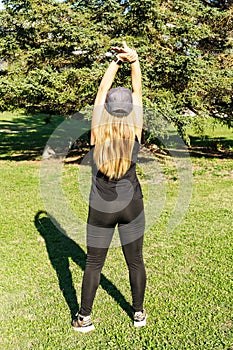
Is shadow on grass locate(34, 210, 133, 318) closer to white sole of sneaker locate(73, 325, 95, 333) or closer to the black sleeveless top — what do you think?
white sole of sneaker locate(73, 325, 95, 333)

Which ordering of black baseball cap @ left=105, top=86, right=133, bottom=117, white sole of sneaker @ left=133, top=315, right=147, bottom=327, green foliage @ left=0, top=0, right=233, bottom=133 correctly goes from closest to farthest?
black baseball cap @ left=105, top=86, right=133, bottom=117 < white sole of sneaker @ left=133, top=315, right=147, bottom=327 < green foliage @ left=0, top=0, right=233, bottom=133

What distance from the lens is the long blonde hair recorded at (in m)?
2.88

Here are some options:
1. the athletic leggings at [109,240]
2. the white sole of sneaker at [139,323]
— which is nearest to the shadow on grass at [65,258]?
the white sole of sneaker at [139,323]

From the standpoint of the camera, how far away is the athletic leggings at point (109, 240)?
304cm

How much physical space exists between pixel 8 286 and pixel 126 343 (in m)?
1.52

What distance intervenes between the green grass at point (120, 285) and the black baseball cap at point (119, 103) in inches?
69.6

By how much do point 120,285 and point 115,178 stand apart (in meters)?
1.58

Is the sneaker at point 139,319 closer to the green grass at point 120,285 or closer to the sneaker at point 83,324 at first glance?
the green grass at point 120,285

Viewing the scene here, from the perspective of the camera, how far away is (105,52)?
9.28 m

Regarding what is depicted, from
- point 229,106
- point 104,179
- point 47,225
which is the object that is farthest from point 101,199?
point 229,106

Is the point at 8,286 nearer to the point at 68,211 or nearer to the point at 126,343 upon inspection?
the point at 126,343

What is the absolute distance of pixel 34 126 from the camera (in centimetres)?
2206

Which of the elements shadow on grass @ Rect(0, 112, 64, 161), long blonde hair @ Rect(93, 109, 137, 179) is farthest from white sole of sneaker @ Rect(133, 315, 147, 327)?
shadow on grass @ Rect(0, 112, 64, 161)

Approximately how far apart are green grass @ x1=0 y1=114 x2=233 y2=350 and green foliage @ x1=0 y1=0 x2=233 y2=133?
3055 millimetres
